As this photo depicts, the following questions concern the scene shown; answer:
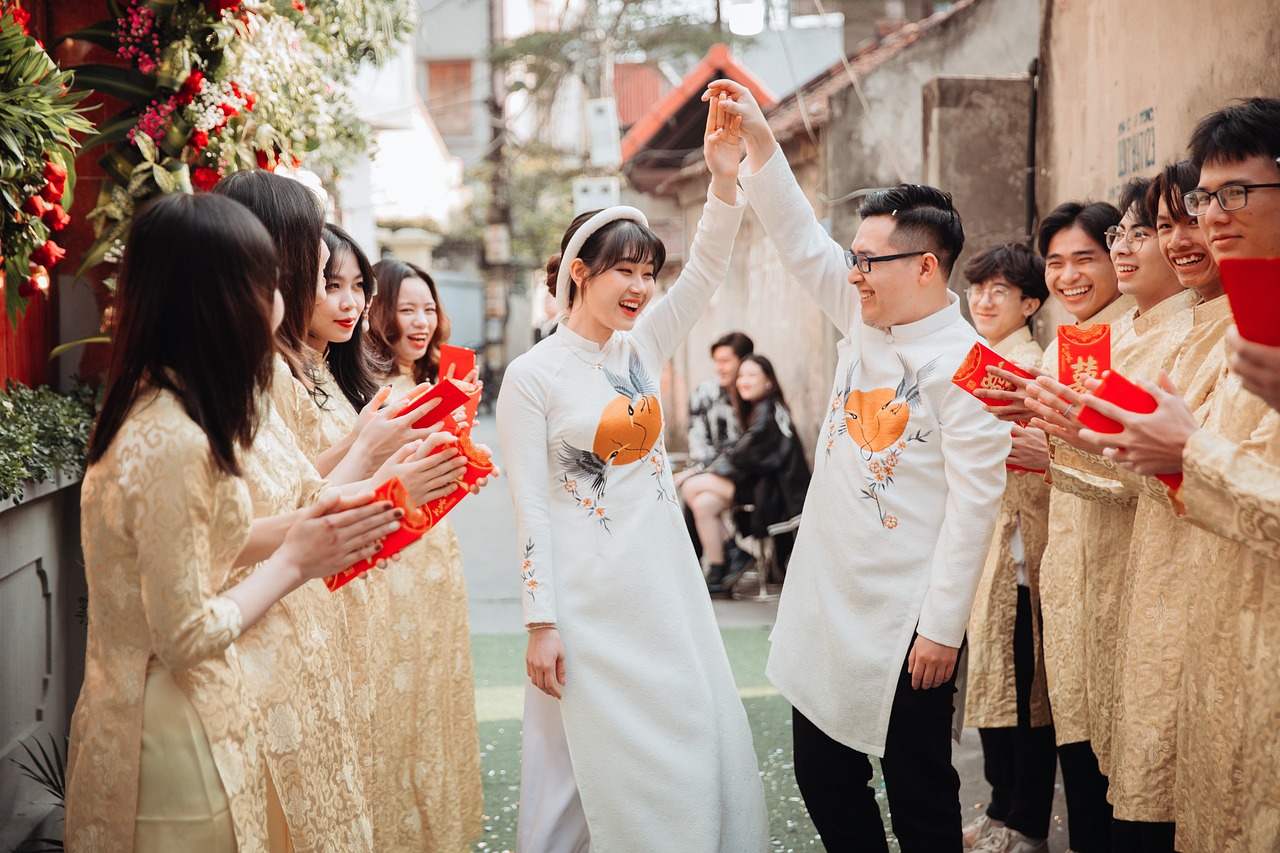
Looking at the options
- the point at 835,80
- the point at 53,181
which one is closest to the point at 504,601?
the point at 53,181

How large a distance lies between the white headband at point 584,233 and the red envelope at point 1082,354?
45.5 inches

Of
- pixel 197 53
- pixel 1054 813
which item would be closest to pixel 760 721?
pixel 1054 813

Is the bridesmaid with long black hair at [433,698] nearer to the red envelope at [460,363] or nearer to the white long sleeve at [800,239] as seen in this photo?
the red envelope at [460,363]

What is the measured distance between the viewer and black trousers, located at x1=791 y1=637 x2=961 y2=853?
2922mm

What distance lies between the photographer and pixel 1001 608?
3793mm

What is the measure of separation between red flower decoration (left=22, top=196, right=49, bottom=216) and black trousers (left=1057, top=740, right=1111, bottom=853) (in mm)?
3297

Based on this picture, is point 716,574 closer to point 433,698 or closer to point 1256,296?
point 433,698

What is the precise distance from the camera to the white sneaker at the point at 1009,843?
3.68 metres

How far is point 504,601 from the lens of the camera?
26.8 ft

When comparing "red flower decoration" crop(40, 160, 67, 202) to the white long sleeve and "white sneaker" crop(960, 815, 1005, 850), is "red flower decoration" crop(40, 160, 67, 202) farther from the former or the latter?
"white sneaker" crop(960, 815, 1005, 850)

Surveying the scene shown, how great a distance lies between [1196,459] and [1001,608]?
1.80 meters

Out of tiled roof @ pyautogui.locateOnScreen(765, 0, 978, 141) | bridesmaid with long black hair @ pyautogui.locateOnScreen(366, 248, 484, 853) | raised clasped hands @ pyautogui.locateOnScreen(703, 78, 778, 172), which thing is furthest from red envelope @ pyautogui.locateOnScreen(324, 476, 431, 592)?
tiled roof @ pyautogui.locateOnScreen(765, 0, 978, 141)

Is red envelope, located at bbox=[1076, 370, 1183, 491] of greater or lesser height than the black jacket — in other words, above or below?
above

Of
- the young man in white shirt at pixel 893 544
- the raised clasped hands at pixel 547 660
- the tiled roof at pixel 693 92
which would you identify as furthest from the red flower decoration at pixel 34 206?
the tiled roof at pixel 693 92
